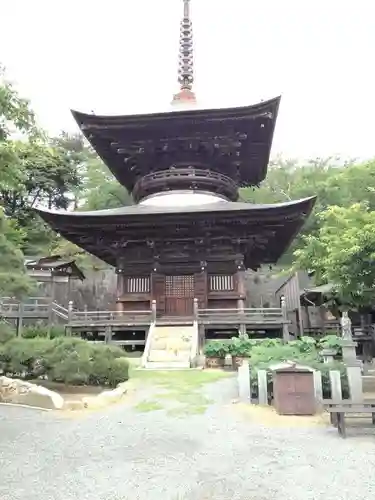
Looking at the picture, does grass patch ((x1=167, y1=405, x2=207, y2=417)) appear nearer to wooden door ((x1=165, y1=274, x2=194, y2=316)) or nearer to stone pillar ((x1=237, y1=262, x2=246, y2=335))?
stone pillar ((x1=237, y1=262, x2=246, y2=335))

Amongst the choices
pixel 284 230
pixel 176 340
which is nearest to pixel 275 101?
pixel 284 230

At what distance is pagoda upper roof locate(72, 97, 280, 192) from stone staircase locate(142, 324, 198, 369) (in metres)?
8.27

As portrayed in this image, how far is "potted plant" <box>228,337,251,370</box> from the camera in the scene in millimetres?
14867

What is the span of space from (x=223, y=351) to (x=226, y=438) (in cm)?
803

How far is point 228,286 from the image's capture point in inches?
814

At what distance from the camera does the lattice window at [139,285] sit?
21031 millimetres

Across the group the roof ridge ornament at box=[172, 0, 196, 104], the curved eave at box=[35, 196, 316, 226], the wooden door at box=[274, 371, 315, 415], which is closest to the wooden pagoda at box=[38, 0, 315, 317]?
the curved eave at box=[35, 196, 316, 226]

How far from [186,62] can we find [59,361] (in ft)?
73.7

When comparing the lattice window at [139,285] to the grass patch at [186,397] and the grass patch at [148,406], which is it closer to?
the grass patch at [186,397]

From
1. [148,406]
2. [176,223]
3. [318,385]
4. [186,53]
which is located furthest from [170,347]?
[186,53]

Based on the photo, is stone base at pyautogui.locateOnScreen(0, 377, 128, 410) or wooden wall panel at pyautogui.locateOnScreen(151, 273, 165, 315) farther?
wooden wall panel at pyautogui.locateOnScreen(151, 273, 165, 315)

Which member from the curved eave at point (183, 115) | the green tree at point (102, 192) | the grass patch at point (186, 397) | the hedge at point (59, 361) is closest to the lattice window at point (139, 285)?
the curved eave at point (183, 115)

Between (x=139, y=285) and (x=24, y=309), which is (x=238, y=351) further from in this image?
(x=24, y=309)

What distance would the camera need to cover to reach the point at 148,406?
31.0 ft
